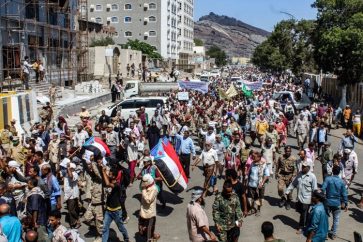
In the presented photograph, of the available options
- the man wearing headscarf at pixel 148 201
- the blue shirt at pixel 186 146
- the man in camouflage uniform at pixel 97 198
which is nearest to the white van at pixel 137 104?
the blue shirt at pixel 186 146

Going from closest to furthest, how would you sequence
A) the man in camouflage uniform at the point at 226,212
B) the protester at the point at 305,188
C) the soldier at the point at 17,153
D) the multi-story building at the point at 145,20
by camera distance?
1. the man in camouflage uniform at the point at 226,212
2. the protester at the point at 305,188
3. the soldier at the point at 17,153
4. the multi-story building at the point at 145,20

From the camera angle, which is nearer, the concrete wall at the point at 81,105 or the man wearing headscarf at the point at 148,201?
the man wearing headscarf at the point at 148,201

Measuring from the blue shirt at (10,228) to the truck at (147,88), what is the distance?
2770cm

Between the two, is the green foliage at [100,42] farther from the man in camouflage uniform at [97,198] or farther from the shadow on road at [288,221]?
the man in camouflage uniform at [97,198]

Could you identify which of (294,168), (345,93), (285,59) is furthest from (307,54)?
(294,168)

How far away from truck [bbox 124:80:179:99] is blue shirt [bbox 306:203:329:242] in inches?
1073

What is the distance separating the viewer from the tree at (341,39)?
1099 inches

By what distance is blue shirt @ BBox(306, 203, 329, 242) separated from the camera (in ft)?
26.3

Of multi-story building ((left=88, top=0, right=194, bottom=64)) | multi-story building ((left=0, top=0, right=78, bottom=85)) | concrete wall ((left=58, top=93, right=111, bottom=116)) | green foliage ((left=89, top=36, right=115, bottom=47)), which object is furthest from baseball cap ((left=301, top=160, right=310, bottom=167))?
multi-story building ((left=88, top=0, right=194, bottom=64))

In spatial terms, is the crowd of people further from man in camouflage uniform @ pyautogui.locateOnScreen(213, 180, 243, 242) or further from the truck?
the truck

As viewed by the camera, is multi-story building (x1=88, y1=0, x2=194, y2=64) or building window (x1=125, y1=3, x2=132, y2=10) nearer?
multi-story building (x1=88, y1=0, x2=194, y2=64)

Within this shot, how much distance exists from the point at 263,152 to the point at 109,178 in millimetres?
4822

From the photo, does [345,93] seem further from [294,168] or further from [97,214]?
[97,214]

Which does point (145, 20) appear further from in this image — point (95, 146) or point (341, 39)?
point (95, 146)
